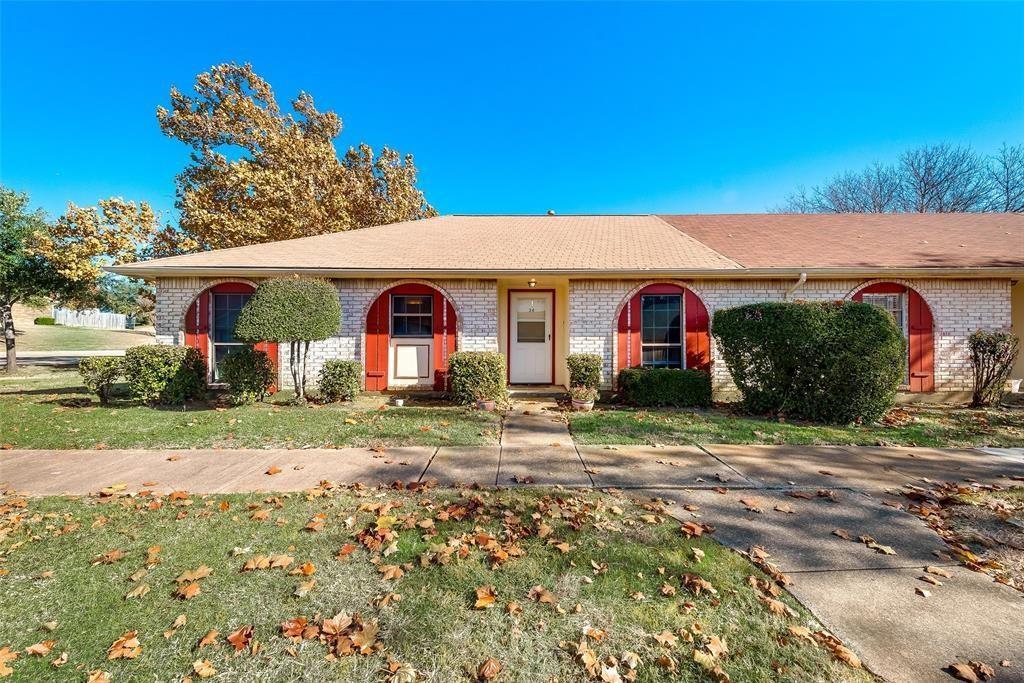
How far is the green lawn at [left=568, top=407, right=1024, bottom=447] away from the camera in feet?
19.0

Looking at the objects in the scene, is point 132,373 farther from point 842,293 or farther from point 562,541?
point 842,293

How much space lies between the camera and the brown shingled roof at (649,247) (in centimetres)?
908

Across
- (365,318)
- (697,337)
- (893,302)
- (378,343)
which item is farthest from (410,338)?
(893,302)

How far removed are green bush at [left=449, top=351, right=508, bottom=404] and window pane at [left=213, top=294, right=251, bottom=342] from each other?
18.1ft

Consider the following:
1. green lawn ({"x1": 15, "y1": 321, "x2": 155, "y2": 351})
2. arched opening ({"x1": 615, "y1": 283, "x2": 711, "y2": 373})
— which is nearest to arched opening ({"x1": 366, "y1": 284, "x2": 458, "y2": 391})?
arched opening ({"x1": 615, "y1": 283, "x2": 711, "y2": 373})

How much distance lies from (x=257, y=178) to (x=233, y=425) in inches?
547

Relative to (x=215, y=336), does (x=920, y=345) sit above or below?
below

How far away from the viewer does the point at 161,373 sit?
8.04 meters

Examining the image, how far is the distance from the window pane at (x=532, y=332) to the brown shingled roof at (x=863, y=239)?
4850mm

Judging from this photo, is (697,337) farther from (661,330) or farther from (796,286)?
Result: (796,286)

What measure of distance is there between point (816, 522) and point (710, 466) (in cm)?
135

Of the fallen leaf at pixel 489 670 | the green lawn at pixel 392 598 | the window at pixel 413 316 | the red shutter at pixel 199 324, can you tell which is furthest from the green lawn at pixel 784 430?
the red shutter at pixel 199 324

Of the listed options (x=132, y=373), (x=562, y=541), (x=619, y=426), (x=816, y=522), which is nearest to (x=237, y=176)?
(x=132, y=373)

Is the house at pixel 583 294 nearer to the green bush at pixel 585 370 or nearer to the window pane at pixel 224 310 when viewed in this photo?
the window pane at pixel 224 310
